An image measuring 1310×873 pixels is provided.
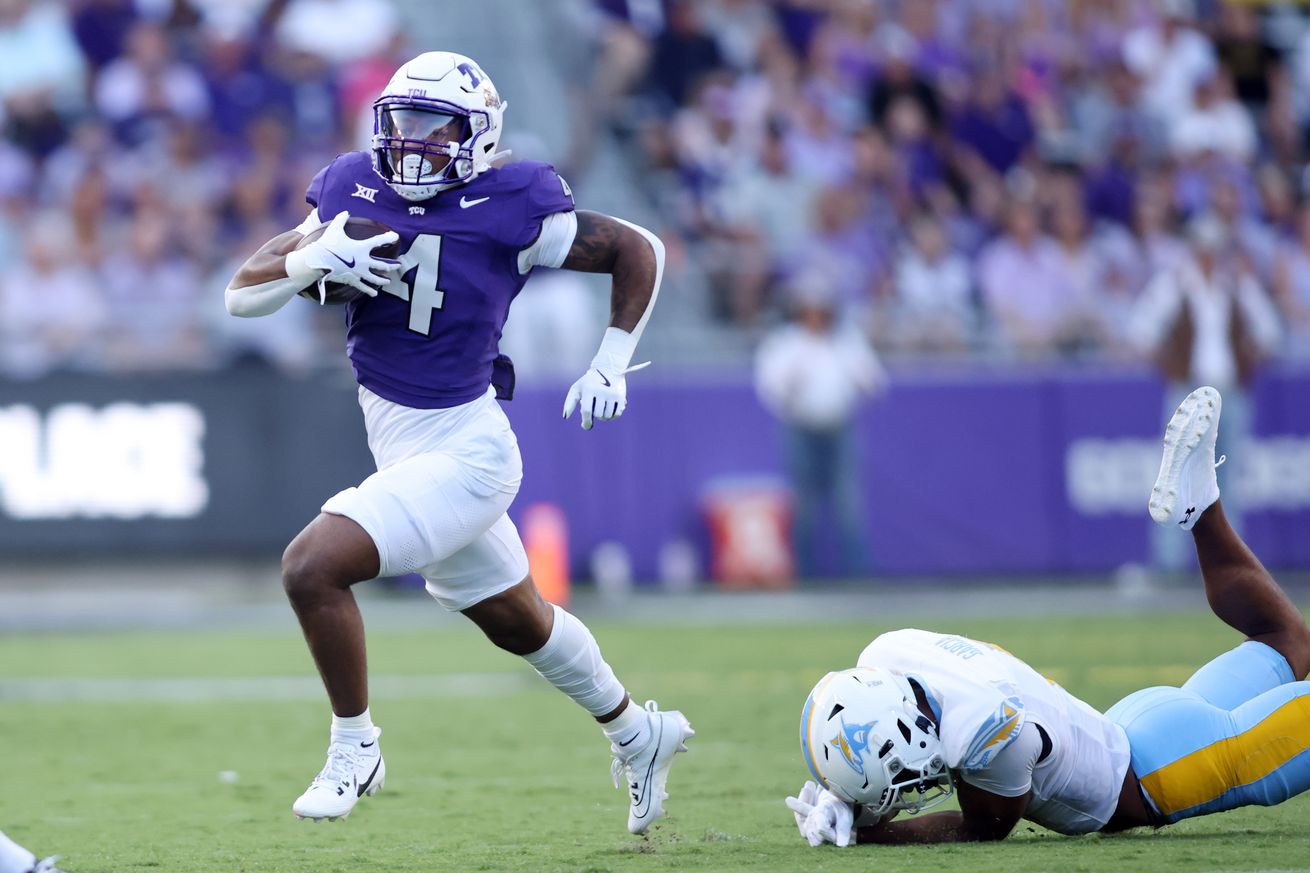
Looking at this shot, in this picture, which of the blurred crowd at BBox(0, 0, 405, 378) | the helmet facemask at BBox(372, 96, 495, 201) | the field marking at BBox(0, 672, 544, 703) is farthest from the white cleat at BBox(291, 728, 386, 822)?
the blurred crowd at BBox(0, 0, 405, 378)

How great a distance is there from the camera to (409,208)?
5.27m

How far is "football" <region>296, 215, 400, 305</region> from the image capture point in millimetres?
5086

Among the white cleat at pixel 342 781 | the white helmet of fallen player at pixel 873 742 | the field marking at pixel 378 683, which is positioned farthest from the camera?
the field marking at pixel 378 683

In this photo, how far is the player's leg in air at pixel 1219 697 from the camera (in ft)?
16.3

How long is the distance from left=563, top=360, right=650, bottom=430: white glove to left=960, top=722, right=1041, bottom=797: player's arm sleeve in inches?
53.7

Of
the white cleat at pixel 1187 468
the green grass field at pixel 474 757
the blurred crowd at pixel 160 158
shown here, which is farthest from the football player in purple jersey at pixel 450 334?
the blurred crowd at pixel 160 158

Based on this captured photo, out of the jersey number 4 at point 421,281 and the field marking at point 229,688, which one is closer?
the jersey number 4 at point 421,281

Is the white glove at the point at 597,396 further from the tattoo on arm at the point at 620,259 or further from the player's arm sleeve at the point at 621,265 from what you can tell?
the tattoo on arm at the point at 620,259

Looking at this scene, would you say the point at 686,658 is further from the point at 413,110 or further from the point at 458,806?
the point at 413,110

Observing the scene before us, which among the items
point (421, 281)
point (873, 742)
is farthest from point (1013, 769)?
point (421, 281)

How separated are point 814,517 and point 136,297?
5009 millimetres

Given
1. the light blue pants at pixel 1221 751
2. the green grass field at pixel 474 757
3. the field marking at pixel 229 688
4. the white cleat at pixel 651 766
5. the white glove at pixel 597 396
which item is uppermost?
the white glove at pixel 597 396

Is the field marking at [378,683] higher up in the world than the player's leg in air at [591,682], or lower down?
lower down

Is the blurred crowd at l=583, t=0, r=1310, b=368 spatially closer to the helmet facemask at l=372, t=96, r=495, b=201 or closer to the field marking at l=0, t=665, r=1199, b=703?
the field marking at l=0, t=665, r=1199, b=703
